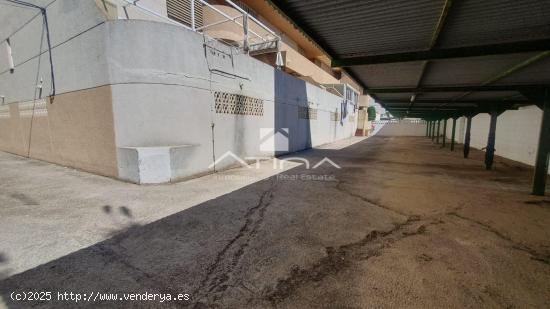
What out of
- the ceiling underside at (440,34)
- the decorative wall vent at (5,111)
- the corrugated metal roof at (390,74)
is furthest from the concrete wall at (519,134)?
the decorative wall vent at (5,111)

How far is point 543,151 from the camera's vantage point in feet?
18.7

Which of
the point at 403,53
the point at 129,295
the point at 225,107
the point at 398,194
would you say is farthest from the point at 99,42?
the point at 398,194

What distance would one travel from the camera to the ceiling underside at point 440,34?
10.5 ft

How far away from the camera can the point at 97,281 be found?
2488mm

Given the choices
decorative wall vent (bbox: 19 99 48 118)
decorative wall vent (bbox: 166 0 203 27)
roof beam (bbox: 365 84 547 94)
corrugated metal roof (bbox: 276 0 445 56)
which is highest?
decorative wall vent (bbox: 166 0 203 27)

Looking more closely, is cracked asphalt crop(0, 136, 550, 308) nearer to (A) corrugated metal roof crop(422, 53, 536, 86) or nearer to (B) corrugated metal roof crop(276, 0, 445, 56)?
(A) corrugated metal roof crop(422, 53, 536, 86)

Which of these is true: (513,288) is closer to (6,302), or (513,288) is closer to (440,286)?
(440,286)

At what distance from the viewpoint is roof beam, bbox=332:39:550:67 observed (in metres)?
3.81

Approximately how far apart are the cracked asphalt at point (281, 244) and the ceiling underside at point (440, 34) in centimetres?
292

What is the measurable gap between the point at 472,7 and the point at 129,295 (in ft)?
17.0

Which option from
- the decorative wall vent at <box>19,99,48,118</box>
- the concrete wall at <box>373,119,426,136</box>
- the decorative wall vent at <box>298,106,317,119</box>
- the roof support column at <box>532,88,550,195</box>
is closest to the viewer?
the roof support column at <box>532,88,550,195</box>

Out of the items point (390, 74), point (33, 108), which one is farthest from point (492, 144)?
point (33, 108)

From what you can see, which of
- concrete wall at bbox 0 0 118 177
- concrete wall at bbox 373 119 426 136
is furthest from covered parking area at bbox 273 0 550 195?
concrete wall at bbox 373 119 426 136

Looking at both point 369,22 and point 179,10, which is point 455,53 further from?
point 179,10
